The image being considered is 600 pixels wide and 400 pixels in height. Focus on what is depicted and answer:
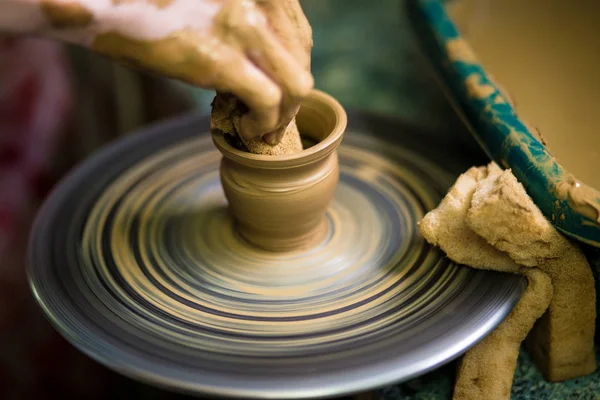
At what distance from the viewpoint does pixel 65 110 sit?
2.60 metres

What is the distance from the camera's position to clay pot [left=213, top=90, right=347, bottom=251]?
118 cm

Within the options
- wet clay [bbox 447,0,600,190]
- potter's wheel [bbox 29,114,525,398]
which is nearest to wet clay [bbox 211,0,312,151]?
potter's wheel [bbox 29,114,525,398]

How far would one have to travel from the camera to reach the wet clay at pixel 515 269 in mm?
1129

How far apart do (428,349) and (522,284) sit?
252 millimetres

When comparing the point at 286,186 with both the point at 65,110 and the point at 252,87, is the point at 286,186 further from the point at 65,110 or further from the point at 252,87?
the point at 65,110

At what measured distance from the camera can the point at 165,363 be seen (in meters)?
1.03

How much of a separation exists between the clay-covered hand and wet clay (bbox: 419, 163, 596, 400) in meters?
0.40

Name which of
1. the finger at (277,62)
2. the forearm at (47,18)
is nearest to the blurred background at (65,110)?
the finger at (277,62)

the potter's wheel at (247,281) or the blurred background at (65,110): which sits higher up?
the potter's wheel at (247,281)

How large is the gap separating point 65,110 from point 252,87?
1.81 meters

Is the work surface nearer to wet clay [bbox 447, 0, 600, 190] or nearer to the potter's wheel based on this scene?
wet clay [bbox 447, 0, 600, 190]

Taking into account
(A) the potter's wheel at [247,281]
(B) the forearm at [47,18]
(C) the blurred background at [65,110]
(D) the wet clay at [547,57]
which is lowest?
(C) the blurred background at [65,110]

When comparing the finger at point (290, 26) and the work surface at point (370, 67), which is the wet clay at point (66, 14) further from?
the work surface at point (370, 67)

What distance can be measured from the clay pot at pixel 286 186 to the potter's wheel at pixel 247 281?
0.05 metres
